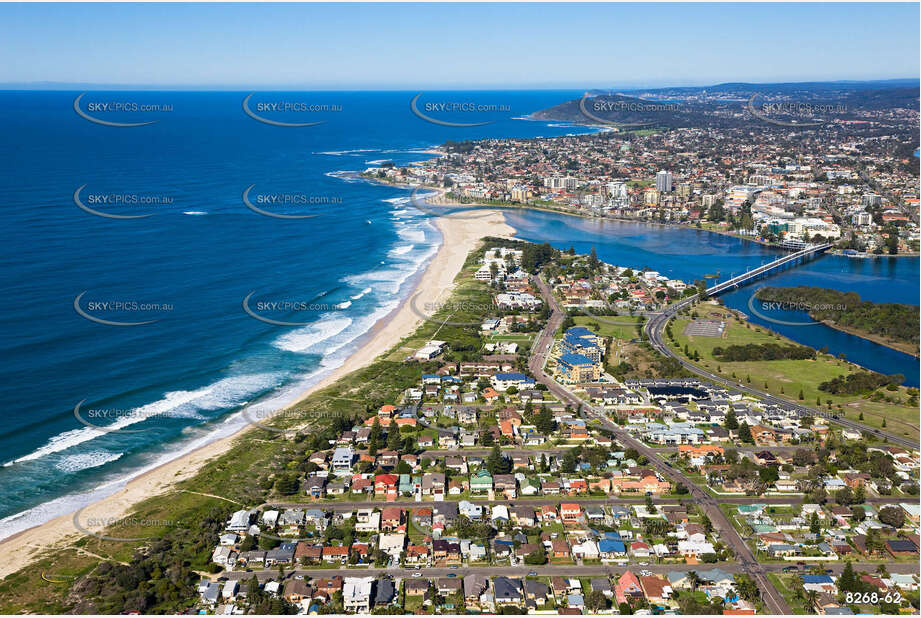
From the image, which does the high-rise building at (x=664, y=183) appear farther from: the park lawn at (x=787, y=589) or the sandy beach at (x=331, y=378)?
the park lawn at (x=787, y=589)

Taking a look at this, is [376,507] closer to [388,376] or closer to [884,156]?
[388,376]

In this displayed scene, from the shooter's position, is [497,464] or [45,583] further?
[497,464]

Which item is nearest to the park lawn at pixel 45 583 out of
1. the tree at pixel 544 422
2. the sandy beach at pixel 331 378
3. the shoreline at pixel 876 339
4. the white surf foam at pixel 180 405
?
the sandy beach at pixel 331 378

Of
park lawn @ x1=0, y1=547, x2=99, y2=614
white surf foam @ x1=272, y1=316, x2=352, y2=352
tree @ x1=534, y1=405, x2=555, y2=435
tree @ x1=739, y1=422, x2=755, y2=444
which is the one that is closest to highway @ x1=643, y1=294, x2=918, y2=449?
tree @ x1=739, y1=422, x2=755, y2=444

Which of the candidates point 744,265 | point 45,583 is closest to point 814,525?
point 45,583

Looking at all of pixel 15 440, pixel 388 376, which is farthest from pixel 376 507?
pixel 15 440

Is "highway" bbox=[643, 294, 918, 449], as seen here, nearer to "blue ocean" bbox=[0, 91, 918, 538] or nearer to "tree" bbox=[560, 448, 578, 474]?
"blue ocean" bbox=[0, 91, 918, 538]

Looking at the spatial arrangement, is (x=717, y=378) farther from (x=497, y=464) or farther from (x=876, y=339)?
(x=497, y=464)
